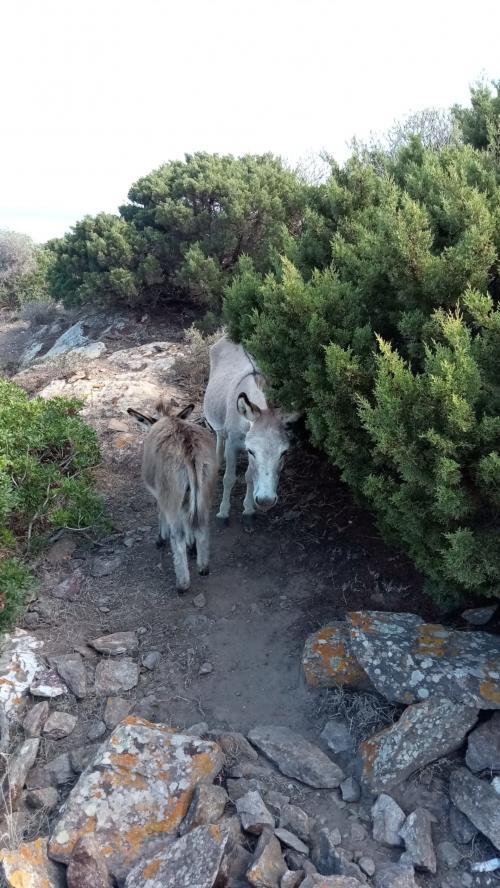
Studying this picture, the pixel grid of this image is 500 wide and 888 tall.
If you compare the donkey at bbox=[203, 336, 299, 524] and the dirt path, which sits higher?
the donkey at bbox=[203, 336, 299, 524]

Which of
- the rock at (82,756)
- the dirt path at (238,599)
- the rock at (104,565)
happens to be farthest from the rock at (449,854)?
the rock at (104,565)

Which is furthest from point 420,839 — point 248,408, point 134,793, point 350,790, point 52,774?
point 248,408

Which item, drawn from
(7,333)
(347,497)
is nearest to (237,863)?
(347,497)

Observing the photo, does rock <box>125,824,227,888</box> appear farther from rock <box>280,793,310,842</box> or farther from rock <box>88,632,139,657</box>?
rock <box>88,632,139,657</box>

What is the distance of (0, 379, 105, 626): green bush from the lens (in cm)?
563

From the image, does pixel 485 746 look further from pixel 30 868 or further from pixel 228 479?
pixel 228 479

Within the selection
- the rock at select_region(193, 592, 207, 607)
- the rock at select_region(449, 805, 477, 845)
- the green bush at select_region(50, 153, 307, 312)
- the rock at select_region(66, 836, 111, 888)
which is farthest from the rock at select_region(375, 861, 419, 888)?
the green bush at select_region(50, 153, 307, 312)

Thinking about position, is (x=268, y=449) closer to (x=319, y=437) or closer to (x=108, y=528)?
(x=319, y=437)

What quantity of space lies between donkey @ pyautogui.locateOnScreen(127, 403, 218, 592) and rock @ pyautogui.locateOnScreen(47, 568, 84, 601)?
3.32 ft

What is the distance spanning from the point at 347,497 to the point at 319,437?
168 cm

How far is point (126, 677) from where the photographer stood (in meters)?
4.78

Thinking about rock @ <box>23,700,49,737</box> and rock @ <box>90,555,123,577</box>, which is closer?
rock @ <box>23,700,49,737</box>

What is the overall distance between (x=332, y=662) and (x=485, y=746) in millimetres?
1187

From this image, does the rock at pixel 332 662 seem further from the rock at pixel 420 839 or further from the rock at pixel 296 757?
the rock at pixel 420 839
